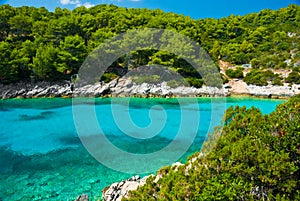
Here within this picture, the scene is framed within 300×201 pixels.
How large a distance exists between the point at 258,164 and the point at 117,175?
5478mm

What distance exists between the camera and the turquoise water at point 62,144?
286 inches

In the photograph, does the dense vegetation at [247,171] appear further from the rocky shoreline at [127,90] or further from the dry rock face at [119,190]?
the rocky shoreline at [127,90]

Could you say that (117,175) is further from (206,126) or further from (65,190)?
(206,126)

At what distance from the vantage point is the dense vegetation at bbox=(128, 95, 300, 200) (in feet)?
11.0

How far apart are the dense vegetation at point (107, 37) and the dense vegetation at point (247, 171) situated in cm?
2464

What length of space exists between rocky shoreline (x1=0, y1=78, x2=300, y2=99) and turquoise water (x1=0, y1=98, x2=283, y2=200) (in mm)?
4141

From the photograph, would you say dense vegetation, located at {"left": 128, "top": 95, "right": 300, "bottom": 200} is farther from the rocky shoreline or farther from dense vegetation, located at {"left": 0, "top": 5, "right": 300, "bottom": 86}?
dense vegetation, located at {"left": 0, "top": 5, "right": 300, "bottom": 86}

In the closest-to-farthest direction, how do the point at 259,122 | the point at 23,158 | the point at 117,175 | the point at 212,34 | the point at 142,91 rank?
1. the point at 259,122
2. the point at 117,175
3. the point at 23,158
4. the point at 142,91
5. the point at 212,34

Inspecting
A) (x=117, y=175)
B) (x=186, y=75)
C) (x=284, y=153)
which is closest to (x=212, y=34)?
(x=186, y=75)

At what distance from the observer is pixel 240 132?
4.34m

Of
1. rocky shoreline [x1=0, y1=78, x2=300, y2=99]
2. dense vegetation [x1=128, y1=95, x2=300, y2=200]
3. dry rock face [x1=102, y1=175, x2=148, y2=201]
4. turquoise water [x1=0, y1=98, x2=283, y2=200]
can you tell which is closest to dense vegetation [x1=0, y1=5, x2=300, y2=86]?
rocky shoreline [x1=0, y1=78, x2=300, y2=99]

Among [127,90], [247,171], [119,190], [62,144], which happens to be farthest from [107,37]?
[247,171]

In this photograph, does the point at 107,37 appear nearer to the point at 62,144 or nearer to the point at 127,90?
the point at 127,90

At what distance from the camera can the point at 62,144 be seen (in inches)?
450
